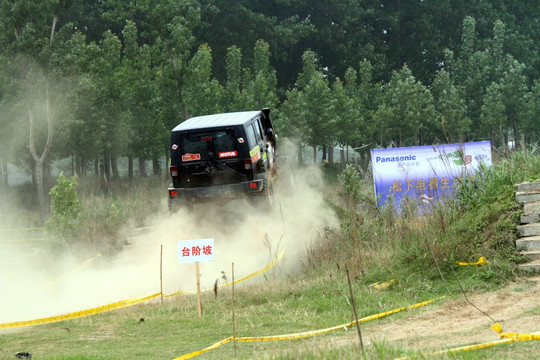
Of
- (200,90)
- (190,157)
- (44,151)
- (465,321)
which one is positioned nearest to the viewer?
(465,321)

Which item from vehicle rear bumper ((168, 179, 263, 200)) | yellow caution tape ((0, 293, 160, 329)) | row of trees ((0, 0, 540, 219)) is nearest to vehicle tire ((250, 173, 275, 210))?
vehicle rear bumper ((168, 179, 263, 200))

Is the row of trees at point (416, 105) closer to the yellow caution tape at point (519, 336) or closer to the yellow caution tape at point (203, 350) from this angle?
the yellow caution tape at point (203, 350)

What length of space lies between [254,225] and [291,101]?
2760 centimetres

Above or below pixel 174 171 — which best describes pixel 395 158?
below

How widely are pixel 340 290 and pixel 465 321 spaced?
2.83m

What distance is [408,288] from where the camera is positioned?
34.9ft

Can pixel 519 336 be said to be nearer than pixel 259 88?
Yes

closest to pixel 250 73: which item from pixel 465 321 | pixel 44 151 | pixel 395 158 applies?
pixel 44 151

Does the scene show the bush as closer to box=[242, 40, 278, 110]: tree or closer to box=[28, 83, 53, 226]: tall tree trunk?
box=[28, 83, 53, 226]: tall tree trunk

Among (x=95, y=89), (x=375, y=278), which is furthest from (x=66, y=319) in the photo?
(x=95, y=89)

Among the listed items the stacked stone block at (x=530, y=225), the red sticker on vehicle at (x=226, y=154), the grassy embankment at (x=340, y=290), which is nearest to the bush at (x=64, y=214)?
the red sticker on vehicle at (x=226, y=154)

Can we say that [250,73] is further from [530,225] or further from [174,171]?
[530,225]

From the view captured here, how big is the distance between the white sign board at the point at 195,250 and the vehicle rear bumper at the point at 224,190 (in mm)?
4167

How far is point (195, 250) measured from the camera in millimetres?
10922
